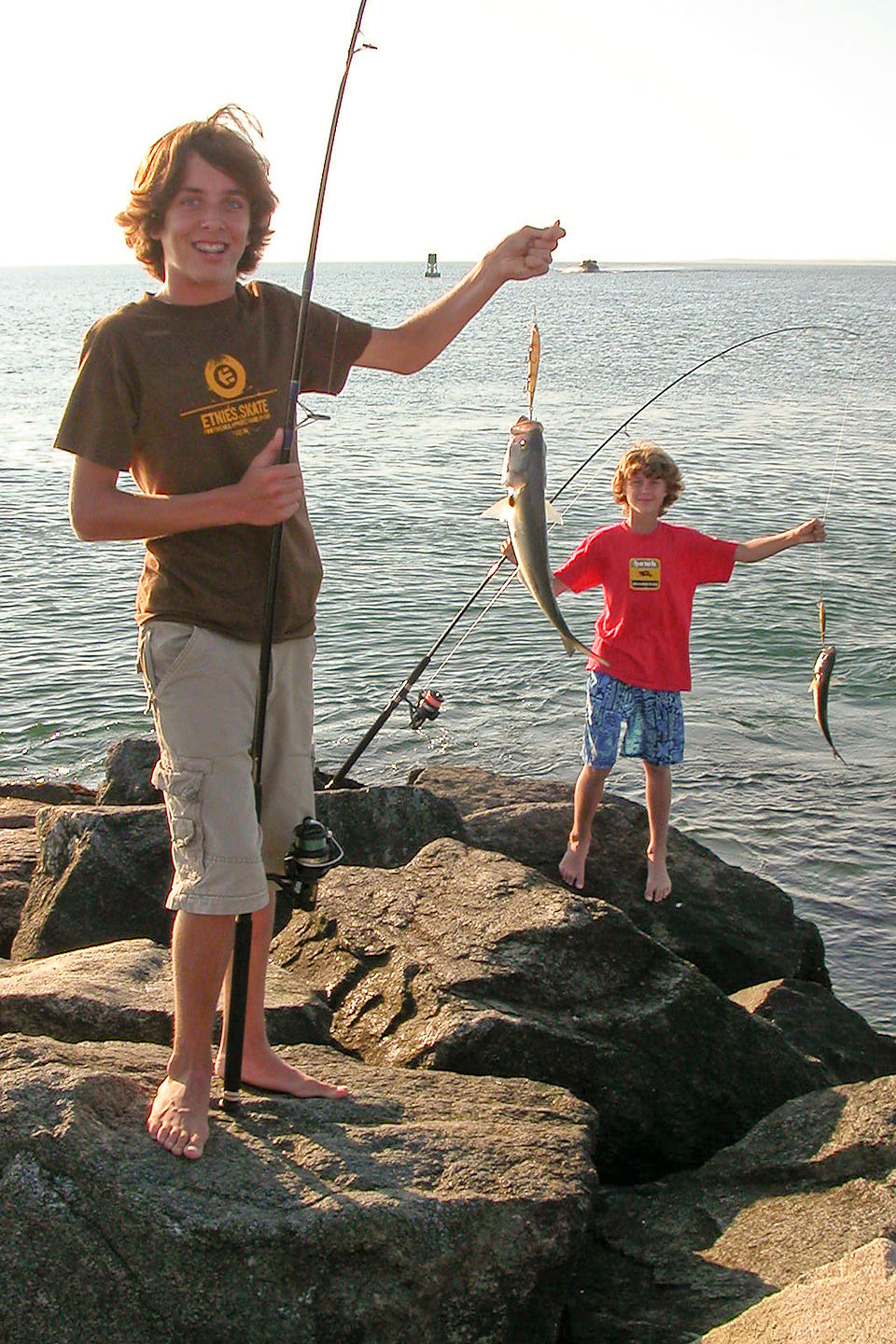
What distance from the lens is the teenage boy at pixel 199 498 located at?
10.6 ft

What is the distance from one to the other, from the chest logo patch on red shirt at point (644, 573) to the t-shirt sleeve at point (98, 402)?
3271 mm

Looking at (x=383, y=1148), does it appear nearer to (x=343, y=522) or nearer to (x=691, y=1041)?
(x=691, y=1041)

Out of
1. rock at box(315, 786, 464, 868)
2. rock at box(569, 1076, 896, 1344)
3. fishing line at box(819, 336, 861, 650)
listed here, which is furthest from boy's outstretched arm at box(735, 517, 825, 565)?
rock at box(569, 1076, 896, 1344)

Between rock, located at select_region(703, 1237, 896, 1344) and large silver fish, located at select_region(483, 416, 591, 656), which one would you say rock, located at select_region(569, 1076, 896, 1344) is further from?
large silver fish, located at select_region(483, 416, 591, 656)

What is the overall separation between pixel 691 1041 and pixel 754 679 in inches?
316

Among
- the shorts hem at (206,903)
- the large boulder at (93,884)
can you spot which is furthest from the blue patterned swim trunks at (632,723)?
the shorts hem at (206,903)

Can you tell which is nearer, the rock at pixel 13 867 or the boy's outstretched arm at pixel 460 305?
the boy's outstretched arm at pixel 460 305

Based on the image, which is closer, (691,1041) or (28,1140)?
(28,1140)

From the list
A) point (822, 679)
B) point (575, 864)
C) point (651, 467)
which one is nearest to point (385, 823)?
point (575, 864)

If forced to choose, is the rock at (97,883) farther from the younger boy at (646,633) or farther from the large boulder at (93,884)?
the younger boy at (646,633)

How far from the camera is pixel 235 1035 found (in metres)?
3.55

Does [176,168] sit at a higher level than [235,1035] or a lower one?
higher

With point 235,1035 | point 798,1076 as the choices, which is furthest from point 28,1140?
point 798,1076

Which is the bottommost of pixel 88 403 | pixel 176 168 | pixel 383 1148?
pixel 383 1148
